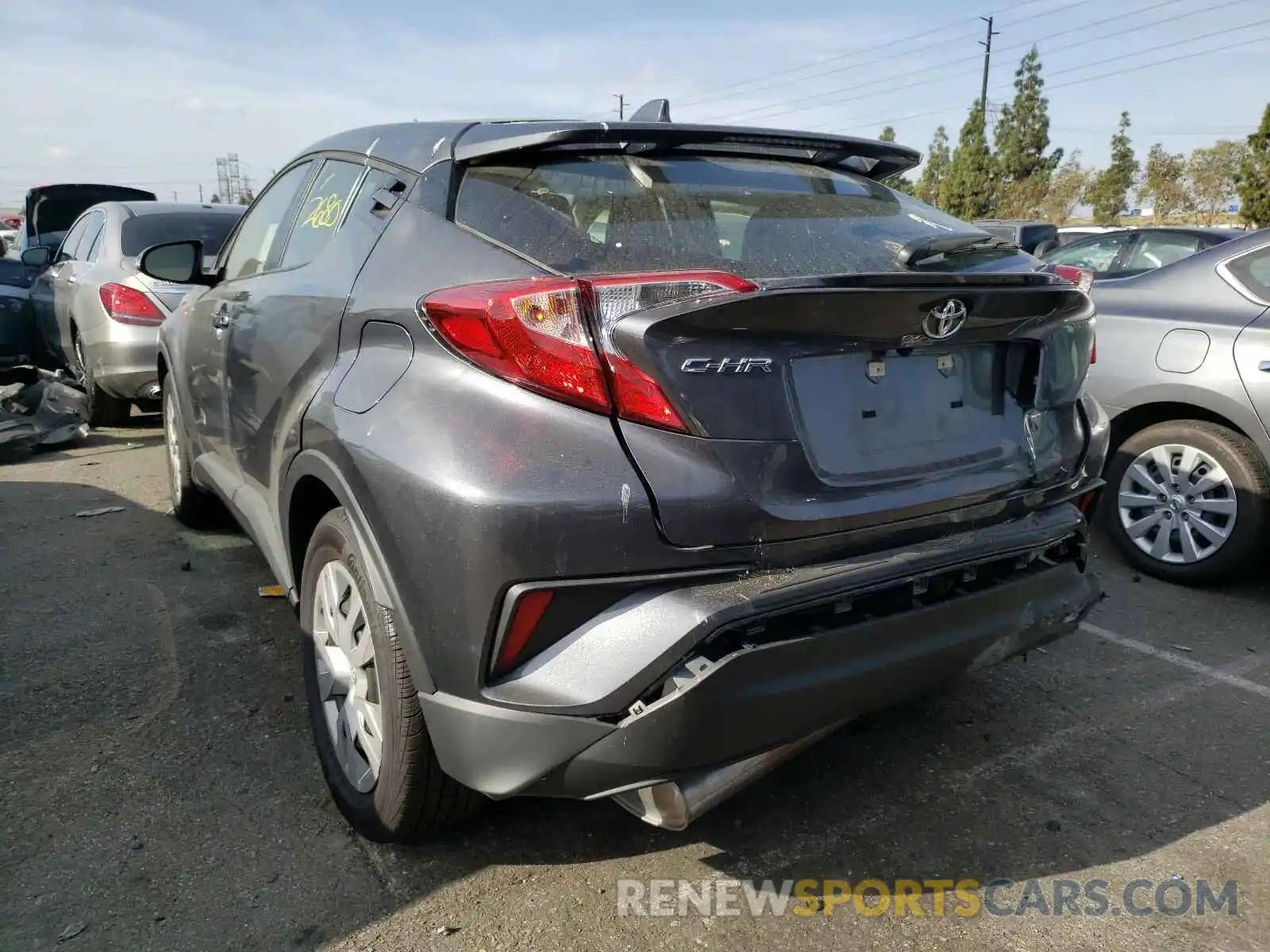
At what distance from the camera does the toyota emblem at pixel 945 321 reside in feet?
7.17

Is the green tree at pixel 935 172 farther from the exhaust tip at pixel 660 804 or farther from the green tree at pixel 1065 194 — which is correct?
the exhaust tip at pixel 660 804

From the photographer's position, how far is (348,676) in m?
2.50

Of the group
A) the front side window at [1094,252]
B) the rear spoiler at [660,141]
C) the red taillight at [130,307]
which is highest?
the rear spoiler at [660,141]

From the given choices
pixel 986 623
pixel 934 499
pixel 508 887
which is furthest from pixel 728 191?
pixel 508 887

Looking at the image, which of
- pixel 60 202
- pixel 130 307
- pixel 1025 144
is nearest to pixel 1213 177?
pixel 1025 144

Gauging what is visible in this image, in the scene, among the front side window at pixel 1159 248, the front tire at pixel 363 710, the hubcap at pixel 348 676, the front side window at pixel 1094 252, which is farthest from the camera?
the front side window at pixel 1094 252

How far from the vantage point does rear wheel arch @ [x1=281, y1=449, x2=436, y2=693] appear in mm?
2074

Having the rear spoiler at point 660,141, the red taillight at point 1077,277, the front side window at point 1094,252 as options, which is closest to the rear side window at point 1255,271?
the red taillight at point 1077,277

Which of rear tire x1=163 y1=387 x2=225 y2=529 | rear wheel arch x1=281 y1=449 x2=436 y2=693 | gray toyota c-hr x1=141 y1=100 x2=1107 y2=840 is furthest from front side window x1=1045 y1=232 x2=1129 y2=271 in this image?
rear wheel arch x1=281 y1=449 x2=436 y2=693

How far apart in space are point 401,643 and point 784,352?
1.00 meters

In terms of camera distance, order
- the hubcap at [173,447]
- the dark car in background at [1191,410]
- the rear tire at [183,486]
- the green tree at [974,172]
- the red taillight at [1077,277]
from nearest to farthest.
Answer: the red taillight at [1077,277], the dark car in background at [1191,410], the rear tire at [183,486], the hubcap at [173,447], the green tree at [974,172]

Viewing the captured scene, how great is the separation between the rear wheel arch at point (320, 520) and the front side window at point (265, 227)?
1.04 metres

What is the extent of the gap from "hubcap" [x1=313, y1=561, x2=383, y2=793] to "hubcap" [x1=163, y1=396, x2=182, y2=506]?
8.23 feet

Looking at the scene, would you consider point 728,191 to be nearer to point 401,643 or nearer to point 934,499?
point 934,499
